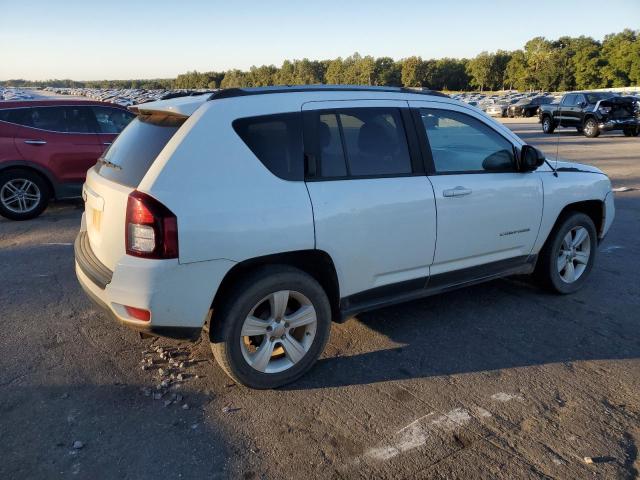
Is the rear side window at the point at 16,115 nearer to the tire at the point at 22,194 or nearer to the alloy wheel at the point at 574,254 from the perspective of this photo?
the tire at the point at 22,194

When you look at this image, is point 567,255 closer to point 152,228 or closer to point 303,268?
point 303,268

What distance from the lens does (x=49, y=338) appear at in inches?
161

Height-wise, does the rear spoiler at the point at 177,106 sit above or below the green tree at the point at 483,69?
below

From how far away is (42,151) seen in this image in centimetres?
789

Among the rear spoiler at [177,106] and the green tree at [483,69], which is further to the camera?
the green tree at [483,69]

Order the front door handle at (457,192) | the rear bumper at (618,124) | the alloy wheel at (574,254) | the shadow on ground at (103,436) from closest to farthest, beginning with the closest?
the shadow on ground at (103,436)
the front door handle at (457,192)
the alloy wheel at (574,254)
the rear bumper at (618,124)

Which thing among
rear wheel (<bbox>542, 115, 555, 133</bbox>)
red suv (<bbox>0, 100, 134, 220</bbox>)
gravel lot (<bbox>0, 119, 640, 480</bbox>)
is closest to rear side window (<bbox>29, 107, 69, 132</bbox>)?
red suv (<bbox>0, 100, 134, 220</bbox>)

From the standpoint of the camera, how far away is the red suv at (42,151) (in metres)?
7.79

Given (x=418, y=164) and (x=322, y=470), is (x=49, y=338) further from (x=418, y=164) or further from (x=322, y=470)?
(x=418, y=164)

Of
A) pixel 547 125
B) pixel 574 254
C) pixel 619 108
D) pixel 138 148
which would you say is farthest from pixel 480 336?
pixel 547 125

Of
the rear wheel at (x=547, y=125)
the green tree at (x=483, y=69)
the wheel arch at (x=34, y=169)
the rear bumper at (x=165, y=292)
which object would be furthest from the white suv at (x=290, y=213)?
the green tree at (x=483, y=69)

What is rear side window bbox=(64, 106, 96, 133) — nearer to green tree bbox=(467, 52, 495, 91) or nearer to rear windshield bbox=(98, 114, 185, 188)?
rear windshield bbox=(98, 114, 185, 188)

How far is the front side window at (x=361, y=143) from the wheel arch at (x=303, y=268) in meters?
0.54

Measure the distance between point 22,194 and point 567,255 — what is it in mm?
7481
